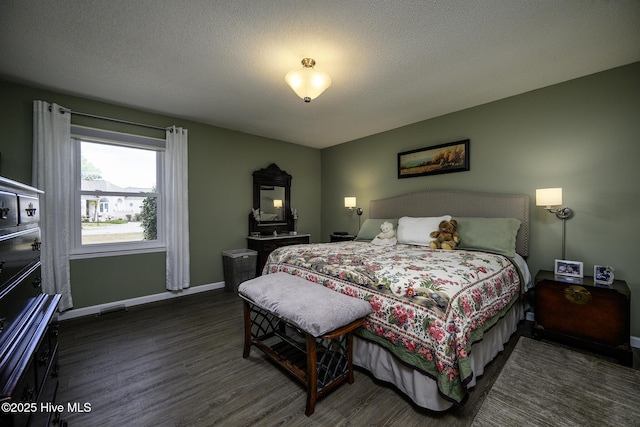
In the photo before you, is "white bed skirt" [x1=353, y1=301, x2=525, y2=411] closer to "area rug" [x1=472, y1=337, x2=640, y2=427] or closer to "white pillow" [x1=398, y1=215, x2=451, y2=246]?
"area rug" [x1=472, y1=337, x2=640, y2=427]

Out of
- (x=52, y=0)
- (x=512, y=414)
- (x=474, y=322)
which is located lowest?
(x=512, y=414)

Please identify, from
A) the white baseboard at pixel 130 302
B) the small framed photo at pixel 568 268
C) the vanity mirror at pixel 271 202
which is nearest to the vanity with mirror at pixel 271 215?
the vanity mirror at pixel 271 202

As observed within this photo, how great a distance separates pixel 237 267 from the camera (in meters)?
4.00

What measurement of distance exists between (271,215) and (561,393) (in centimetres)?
415

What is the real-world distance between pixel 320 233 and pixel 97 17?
4531 mm

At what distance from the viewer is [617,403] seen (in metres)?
1.67

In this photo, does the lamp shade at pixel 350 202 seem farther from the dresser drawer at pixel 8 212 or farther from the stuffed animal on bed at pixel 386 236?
the dresser drawer at pixel 8 212

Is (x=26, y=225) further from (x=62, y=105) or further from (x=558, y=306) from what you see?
(x=558, y=306)

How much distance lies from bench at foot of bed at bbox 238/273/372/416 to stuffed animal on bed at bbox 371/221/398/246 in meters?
1.57

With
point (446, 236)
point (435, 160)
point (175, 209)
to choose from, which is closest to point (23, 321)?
point (175, 209)

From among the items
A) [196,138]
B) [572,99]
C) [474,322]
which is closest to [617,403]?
[474,322]

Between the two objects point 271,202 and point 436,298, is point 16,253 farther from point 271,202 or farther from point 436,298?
point 271,202

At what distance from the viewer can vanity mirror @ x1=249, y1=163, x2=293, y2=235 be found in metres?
Answer: 4.64

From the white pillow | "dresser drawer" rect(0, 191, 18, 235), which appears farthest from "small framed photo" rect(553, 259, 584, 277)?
"dresser drawer" rect(0, 191, 18, 235)
